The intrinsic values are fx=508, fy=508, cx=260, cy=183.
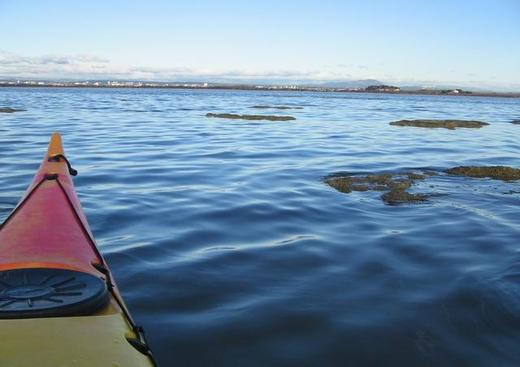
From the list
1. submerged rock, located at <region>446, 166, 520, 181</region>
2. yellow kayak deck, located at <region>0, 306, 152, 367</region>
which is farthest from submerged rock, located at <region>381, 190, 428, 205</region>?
yellow kayak deck, located at <region>0, 306, 152, 367</region>

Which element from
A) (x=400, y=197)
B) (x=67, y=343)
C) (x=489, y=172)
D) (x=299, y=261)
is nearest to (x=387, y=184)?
(x=400, y=197)

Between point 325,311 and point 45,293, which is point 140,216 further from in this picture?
point 45,293

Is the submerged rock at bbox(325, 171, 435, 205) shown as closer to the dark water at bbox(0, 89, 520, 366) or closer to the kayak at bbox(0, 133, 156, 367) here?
the dark water at bbox(0, 89, 520, 366)

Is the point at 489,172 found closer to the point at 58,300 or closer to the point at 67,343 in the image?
the point at 58,300

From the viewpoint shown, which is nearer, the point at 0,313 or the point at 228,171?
the point at 0,313

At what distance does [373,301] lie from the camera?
5.04 m

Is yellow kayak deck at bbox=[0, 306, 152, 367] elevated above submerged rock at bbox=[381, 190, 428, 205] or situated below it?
above

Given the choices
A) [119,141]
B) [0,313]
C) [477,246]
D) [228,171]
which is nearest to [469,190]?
A: [477,246]

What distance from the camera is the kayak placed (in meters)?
2.79

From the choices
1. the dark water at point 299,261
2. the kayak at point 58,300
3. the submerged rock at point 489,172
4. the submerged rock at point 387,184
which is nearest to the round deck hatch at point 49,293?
the kayak at point 58,300

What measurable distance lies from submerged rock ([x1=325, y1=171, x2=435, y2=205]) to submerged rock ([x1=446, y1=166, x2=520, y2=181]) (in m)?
0.73

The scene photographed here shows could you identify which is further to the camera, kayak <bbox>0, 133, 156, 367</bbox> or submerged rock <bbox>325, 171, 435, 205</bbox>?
submerged rock <bbox>325, 171, 435, 205</bbox>

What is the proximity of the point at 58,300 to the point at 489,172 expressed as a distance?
10.6m

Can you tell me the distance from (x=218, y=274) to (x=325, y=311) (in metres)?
1.34
